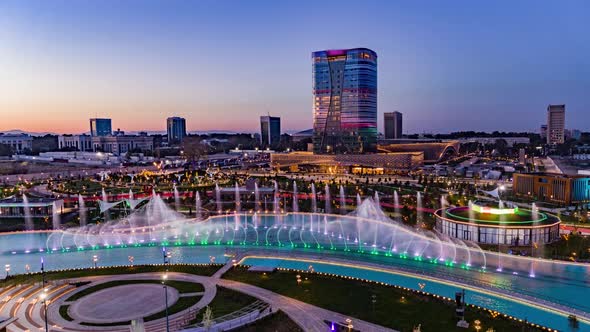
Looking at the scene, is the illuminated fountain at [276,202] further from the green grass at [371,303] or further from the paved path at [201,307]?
the paved path at [201,307]

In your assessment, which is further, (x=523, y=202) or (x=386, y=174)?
(x=386, y=174)

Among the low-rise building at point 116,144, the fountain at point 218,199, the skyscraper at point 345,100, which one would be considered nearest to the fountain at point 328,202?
the fountain at point 218,199

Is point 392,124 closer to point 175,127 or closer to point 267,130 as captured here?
point 267,130

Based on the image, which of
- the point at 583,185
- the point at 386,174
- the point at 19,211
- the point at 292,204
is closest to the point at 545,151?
the point at 386,174

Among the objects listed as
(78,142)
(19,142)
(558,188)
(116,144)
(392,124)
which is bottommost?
(558,188)

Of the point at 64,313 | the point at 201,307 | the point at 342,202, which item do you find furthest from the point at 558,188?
the point at 64,313

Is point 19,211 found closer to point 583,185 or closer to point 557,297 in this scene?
point 557,297

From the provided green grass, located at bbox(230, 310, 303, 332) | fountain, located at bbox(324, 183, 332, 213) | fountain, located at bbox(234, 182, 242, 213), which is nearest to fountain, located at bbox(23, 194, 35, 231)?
fountain, located at bbox(234, 182, 242, 213)
